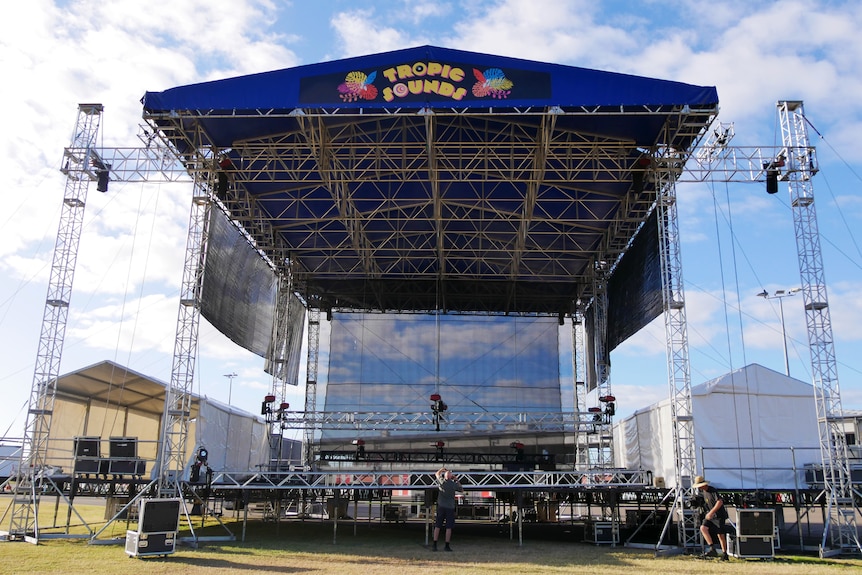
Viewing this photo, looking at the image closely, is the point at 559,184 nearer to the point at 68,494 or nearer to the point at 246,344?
the point at 246,344

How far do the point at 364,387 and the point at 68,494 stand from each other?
1372 cm

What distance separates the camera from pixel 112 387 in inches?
748

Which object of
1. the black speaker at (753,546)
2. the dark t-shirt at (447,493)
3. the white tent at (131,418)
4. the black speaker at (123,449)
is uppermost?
the white tent at (131,418)

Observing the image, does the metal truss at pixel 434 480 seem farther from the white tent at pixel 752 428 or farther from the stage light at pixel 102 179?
the stage light at pixel 102 179

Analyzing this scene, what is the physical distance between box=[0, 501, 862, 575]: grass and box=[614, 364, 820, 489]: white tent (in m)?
3.48

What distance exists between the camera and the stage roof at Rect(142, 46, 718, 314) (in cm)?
1595

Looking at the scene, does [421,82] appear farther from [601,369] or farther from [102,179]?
[601,369]

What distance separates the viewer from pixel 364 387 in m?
28.4

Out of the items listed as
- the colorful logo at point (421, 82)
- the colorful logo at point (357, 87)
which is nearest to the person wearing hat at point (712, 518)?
the colorful logo at point (421, 82)

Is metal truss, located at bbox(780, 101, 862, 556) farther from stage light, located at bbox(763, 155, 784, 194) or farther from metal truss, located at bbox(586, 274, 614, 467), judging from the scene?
metal truss, located at bbox(586, 274, 614, 467)

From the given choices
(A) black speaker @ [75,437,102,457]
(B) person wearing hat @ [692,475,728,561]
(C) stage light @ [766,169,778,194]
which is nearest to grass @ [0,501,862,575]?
(B) person wearing hat @ [692,475,728,561]

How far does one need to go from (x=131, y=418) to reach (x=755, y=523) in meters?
17.7

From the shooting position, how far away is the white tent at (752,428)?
16281 mm

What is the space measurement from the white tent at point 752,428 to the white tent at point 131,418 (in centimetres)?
1114
